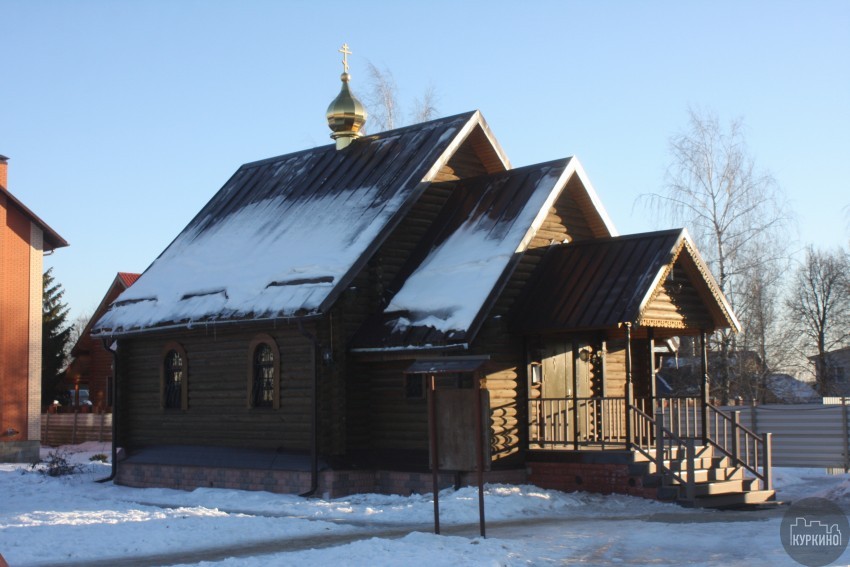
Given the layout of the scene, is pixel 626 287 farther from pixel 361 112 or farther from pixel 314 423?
pixel 361 112

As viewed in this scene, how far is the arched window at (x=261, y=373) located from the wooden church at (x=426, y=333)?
45 mm

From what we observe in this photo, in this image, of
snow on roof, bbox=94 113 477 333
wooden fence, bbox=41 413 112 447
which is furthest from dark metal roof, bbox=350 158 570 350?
wooden fence, bbox=41 413 112 447

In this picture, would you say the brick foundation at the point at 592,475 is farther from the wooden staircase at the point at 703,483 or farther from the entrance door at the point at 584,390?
the entrance door at the point at 584,390

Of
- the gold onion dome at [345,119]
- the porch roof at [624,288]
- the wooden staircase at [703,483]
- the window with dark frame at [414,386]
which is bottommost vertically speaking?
the wooden staircase at [703,483]

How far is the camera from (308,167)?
2655cm

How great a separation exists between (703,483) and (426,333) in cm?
523

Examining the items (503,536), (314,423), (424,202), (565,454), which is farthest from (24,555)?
(424,202)

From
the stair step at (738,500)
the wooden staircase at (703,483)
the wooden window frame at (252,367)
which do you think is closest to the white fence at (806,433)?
the wooden staircase at (703,483)

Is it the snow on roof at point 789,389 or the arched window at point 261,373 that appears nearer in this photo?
the arched window at point 261,373

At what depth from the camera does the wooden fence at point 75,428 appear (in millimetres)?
38875

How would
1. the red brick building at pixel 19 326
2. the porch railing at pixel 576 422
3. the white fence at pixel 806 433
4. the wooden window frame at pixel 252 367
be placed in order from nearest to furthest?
the porch railing at pixel 576 422 → the wooden window frame at pixel 252 367 → the white fence at pixel 806 433 → the red brick building at pixel 19 326

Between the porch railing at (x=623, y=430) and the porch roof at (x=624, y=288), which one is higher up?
the porch roof at (x=624, y=288)

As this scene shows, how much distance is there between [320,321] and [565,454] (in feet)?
16.5

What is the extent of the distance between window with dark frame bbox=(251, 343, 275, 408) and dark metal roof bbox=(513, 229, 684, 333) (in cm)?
524
